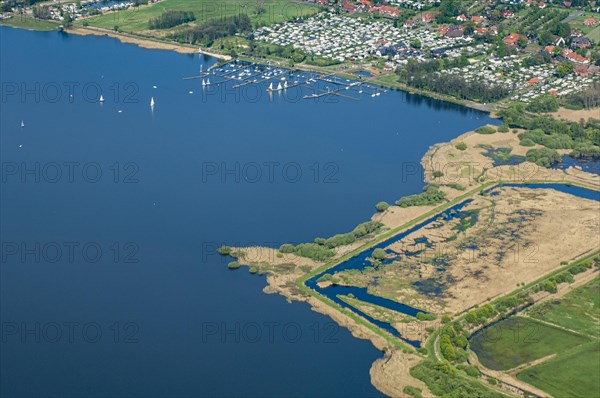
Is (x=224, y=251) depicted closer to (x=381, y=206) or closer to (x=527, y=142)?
(x=381, y=206)

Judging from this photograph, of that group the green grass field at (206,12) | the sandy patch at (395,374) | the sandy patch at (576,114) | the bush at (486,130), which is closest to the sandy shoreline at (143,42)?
the green grass field at (206,12)

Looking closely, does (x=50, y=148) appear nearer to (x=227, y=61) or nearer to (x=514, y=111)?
(x=227, y=61)

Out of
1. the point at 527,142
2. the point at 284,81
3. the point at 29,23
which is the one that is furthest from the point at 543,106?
the point at 29,23

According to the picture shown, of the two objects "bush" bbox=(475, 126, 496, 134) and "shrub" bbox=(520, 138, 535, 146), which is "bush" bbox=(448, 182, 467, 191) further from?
"bush" bbox=(475, 126, 496, 134)

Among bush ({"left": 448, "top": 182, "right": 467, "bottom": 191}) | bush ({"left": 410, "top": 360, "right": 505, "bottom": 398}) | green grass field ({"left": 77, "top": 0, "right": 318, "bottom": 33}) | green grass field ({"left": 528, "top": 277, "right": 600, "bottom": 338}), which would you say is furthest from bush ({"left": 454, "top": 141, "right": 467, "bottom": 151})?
green grass field ({"left": 77, "top": 0, "right": 318, "bottom": 33})

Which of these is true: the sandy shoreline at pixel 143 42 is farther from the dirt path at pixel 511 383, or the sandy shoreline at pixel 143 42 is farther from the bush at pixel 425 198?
the dirt path at pixel 511 383

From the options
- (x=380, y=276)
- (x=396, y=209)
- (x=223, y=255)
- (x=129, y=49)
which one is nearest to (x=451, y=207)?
(x=396, y=209)
